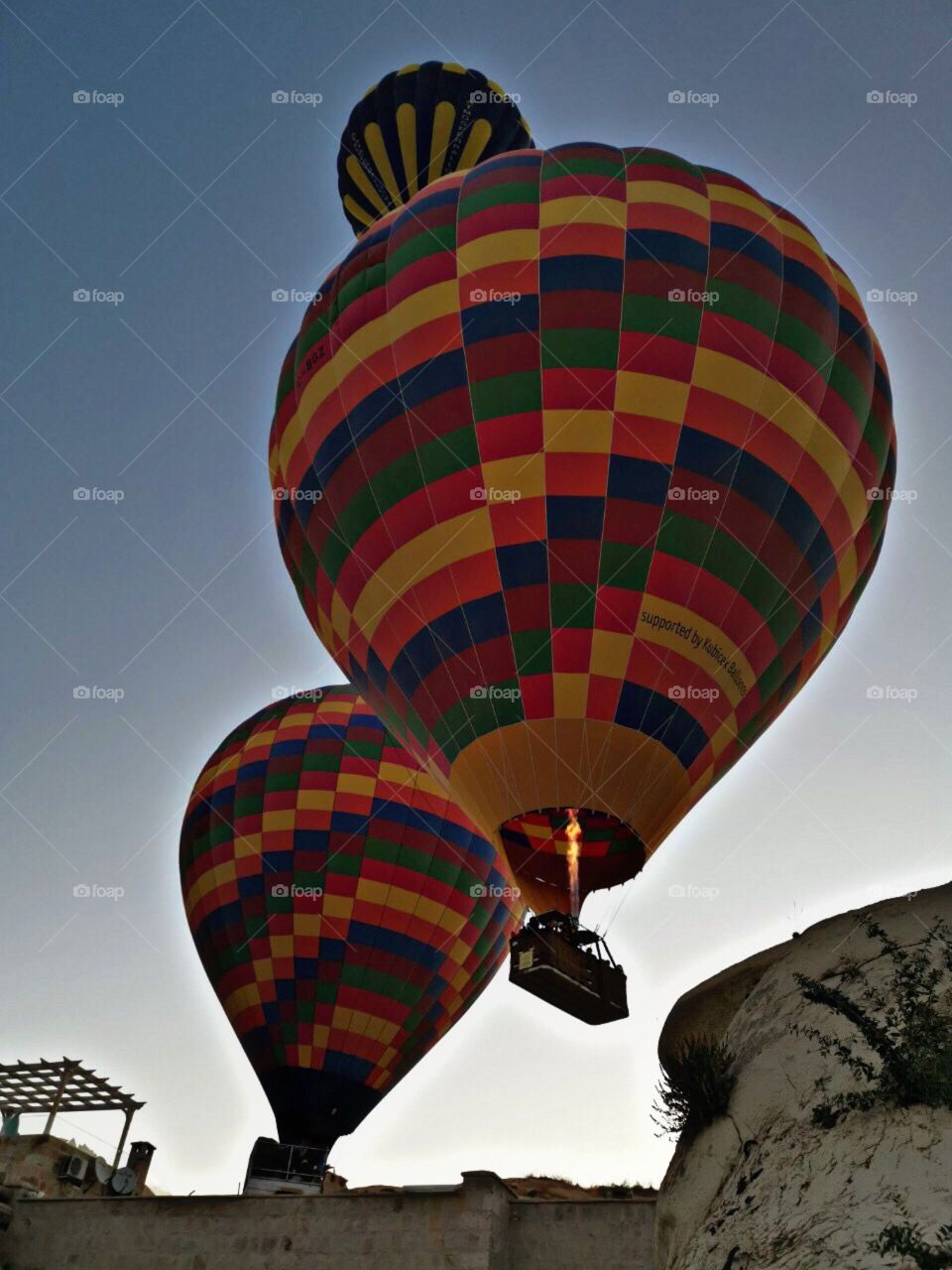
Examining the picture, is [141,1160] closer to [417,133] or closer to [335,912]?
[335,912]

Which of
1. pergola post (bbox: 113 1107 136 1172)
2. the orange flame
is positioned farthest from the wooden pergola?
the orange flame

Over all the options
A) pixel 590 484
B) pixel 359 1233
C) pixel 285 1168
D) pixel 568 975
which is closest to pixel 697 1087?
pixel 568 975

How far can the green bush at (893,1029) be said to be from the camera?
21.9 feet

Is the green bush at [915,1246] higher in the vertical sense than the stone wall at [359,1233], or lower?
lower

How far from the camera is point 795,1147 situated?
276 inches

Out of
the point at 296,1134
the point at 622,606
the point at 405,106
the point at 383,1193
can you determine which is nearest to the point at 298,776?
the point at 296,1134

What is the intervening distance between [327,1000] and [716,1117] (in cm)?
1567

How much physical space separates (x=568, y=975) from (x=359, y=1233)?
22.6 feet

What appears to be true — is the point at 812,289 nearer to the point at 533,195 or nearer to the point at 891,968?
the point at 533,195

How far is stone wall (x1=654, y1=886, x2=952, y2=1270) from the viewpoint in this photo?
20.2 feet

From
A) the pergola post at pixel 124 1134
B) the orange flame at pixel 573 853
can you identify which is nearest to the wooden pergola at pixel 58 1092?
the pergola post at pixel 124 1134

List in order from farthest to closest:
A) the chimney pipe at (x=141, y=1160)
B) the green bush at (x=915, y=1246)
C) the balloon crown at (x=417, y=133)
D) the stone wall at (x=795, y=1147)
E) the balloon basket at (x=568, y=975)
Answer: the balloon crown at (x=417, y=133) < the chimney pipe at (x=141, y=1160) < the balloon basket at (x=568, y=975) < the stone wall at (x=795, y=1147) < the green bush at (x=915, y=1246)

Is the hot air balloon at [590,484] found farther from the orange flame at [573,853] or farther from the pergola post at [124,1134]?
the pergola post at [124,1134]

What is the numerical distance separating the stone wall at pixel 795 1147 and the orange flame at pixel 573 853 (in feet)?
15.7
